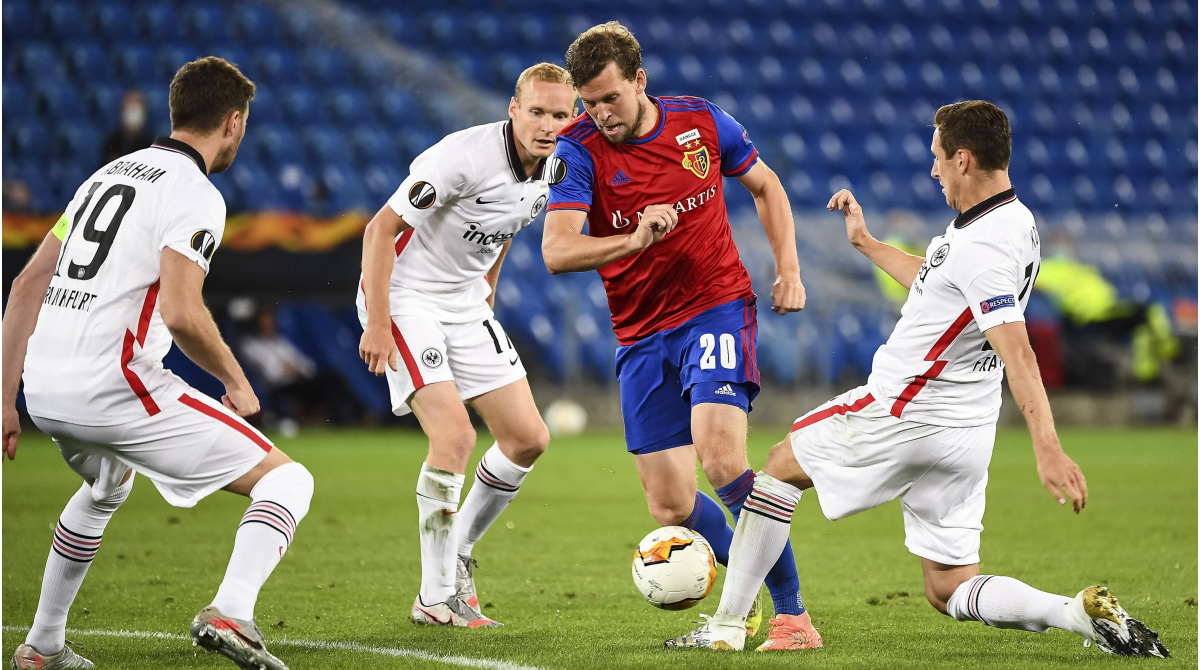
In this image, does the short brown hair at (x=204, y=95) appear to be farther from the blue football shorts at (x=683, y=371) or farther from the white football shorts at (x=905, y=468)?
the white football shorts at (x=905, y=468)

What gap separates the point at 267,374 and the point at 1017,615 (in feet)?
35.3

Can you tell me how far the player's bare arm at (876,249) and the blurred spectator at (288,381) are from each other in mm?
10054

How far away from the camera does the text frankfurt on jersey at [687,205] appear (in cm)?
457

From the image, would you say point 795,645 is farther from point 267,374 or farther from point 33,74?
point 33,74

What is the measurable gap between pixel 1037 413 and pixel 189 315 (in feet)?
7.60

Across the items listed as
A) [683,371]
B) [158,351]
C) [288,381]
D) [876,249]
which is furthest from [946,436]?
[288,381]

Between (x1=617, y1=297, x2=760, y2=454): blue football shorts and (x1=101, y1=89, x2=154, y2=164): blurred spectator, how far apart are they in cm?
958

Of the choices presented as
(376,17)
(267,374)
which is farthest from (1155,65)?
(267,374)

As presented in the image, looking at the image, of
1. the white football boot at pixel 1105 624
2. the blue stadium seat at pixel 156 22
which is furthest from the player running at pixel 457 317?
the blue stadium seat at pixel 156 22

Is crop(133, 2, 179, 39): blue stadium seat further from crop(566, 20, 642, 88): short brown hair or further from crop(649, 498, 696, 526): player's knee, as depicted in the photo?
crop(649, 498, 696, 526): player's knee

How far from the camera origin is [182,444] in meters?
3.43

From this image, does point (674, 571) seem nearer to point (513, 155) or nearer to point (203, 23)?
point (513, 155)

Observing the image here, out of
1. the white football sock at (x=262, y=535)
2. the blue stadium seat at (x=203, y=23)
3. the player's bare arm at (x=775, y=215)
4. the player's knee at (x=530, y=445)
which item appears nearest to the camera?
the white football sock at (x=262, y=535)

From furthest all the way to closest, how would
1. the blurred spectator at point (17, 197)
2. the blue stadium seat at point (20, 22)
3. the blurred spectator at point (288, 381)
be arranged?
1. the blue stadium seat at point (20, 22)
2. the blurred spectator at point (288, 381)
3. the blurred spectator at point (17, 197)
